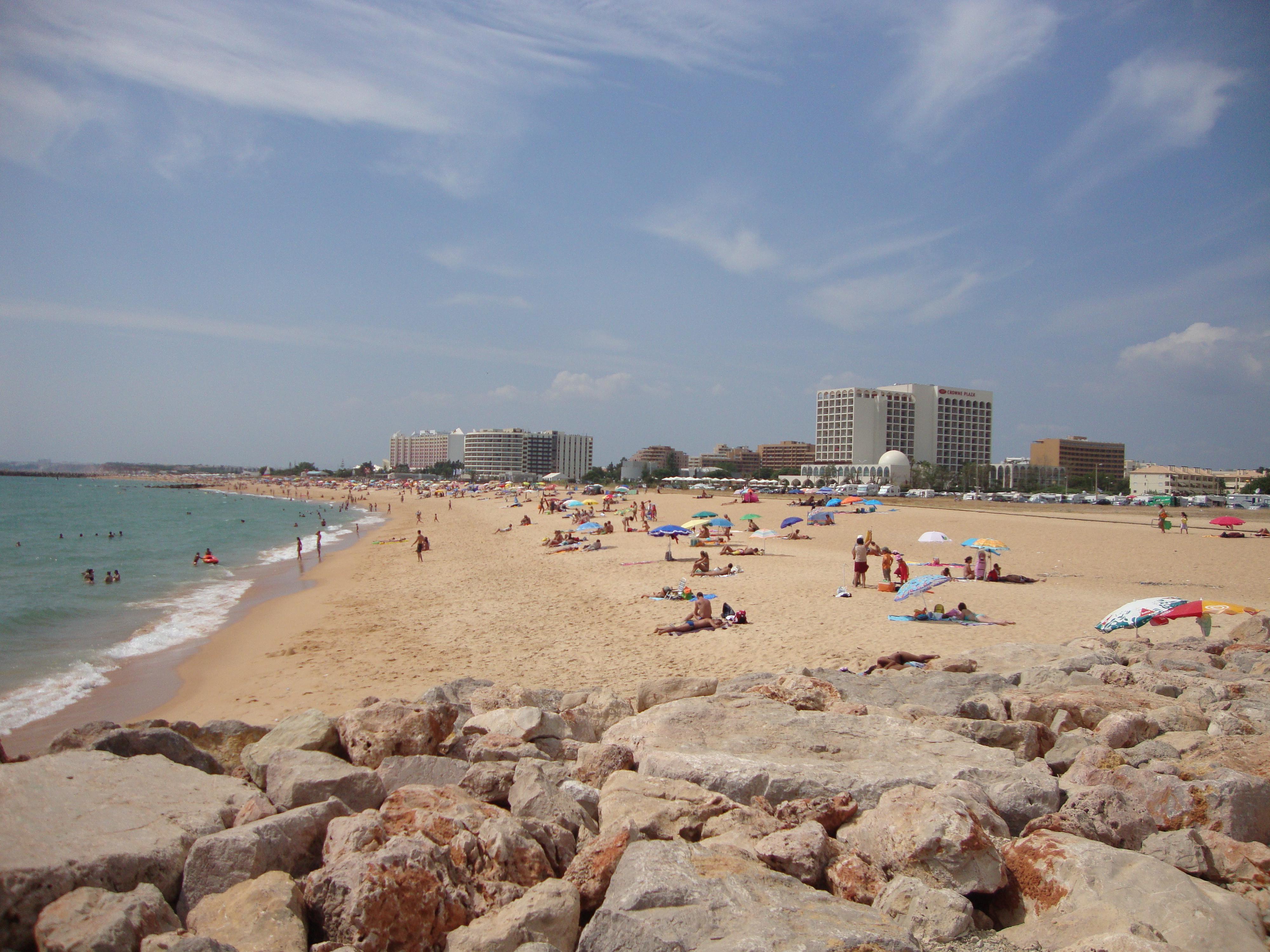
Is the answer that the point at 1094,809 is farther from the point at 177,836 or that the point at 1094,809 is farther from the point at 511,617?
the point at 511,617

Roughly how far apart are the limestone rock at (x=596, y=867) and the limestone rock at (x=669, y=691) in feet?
9.75

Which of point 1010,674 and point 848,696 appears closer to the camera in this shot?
point 848,696

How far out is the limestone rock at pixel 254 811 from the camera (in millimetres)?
3910

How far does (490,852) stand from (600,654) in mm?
7978

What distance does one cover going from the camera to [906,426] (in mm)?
119375

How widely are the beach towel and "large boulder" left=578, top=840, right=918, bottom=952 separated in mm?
9967

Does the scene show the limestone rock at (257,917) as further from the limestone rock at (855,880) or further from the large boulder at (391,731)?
the limestone rock at (855,880)

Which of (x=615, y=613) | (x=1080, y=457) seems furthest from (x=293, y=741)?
(x=1080, y=457)

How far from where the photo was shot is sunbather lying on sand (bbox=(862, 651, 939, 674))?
903 cm

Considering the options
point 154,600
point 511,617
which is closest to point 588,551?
point 511,617

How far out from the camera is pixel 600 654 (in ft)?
37.7

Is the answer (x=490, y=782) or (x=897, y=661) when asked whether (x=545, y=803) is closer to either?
(x=490, y=782)

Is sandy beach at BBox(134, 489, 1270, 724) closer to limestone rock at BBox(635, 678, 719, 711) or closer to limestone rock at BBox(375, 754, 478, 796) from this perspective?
limestone rock at BBox(635, 678, 719, 711)

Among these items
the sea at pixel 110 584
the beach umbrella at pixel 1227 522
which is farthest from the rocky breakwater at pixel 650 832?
the beach umbrella at pixel 1227 522
